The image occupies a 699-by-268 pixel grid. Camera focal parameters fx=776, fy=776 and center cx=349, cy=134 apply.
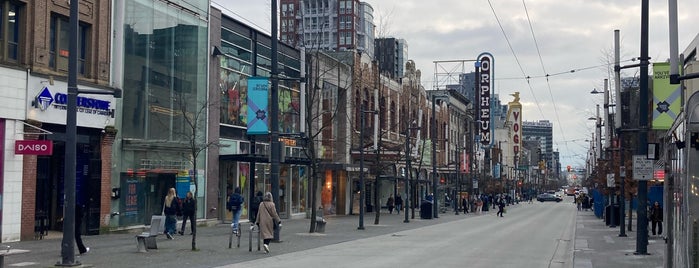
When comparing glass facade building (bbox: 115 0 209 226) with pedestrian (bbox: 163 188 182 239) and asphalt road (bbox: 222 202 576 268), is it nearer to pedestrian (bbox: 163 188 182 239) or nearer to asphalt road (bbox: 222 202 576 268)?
pedestrian (bbox: 163 188 182 239)

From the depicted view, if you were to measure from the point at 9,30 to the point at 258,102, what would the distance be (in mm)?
7957

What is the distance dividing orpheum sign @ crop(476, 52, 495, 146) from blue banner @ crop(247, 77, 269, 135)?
6137 cm

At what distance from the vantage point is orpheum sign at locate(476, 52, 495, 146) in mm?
87812

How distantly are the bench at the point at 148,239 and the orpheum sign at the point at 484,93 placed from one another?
68.2 metres

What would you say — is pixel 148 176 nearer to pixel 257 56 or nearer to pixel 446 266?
pixel 257 56

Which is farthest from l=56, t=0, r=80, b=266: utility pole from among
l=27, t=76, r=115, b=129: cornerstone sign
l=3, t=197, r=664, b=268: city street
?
l=27, t=76, r=115, b=129: cornerstone sign

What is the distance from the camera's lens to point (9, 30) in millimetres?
22469

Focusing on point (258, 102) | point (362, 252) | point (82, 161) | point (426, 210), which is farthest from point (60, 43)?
point (426, 210)

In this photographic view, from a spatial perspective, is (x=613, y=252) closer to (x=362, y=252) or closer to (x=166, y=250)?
(x=362, y=252)

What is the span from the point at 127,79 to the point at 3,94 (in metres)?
6.17

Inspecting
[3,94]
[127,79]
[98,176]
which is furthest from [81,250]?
[127,79]

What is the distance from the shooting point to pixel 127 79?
27609 mm

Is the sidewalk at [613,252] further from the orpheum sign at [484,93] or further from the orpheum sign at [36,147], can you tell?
the orpheum sign at [484,93]

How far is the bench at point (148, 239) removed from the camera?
20.2 m
